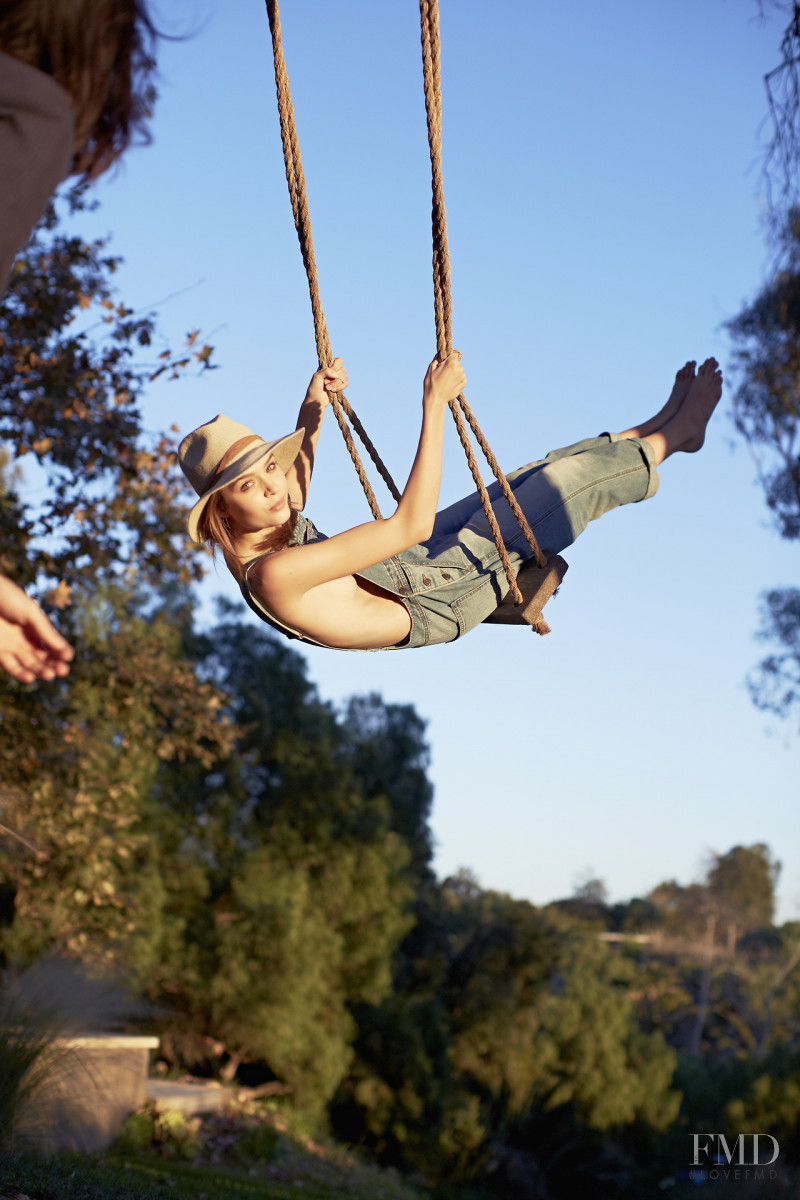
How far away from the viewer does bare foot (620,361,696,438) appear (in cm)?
364

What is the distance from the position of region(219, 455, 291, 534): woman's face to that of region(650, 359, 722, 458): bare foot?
1.39m

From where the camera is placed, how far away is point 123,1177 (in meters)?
5.49

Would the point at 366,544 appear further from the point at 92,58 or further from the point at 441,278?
the point at 92,58

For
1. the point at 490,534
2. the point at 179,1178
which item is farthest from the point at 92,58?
the point at 179,1178

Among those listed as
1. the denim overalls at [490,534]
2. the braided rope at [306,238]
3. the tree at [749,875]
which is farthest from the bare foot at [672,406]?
the tree at [749,875]

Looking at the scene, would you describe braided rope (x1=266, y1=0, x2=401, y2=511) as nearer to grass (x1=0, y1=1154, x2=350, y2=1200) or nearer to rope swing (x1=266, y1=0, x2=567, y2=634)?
rope swing (x1=266, y1=0, x2=567, y2=634)

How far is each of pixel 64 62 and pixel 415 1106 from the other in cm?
1796

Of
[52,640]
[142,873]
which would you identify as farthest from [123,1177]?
[142,873]

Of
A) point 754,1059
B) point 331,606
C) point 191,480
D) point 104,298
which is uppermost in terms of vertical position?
point 104,298

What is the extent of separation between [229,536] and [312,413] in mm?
556

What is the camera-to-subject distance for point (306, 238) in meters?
2.96

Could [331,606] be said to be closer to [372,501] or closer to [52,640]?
[372,501]

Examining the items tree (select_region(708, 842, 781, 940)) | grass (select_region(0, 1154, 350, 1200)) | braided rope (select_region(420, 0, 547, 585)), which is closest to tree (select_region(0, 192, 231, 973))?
grass (select_region(0, 1154, 350, 1200))

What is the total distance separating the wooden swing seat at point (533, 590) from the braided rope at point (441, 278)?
0.03 meters
